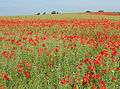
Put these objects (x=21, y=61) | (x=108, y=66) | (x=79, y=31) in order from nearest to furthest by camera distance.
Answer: (x=108, y=66)
(x=21, y=61)
(x=79, y=31)

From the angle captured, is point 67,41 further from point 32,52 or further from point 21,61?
point 21,61

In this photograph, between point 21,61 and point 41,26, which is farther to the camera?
point 41,26

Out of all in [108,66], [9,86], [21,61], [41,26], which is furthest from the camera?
[41,26]

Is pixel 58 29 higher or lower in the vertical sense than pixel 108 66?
lower

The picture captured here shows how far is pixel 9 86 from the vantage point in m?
7.09

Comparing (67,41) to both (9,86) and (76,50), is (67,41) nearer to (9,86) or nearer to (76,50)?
(76,50)

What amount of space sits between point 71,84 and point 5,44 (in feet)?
16.1

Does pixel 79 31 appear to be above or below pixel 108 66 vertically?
below

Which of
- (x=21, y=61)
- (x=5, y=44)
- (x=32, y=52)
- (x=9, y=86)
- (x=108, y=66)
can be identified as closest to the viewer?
(x=9, y=86)

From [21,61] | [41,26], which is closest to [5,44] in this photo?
A: [21,61]

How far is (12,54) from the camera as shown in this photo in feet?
29.1

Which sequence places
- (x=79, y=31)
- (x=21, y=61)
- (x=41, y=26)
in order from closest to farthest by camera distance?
(x=21, y=61) → (x=79, y=31) → (x=41, y=26)

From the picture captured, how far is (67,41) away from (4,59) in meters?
3.08

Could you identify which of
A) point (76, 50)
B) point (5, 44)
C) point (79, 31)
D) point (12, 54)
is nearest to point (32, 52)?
point (12, 54)
